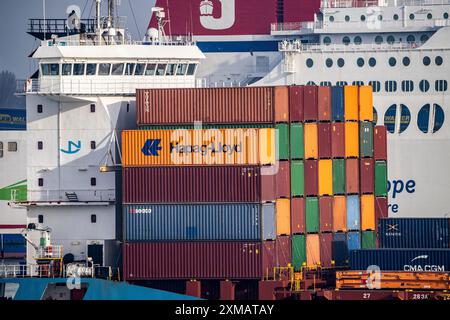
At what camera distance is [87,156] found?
137 feet

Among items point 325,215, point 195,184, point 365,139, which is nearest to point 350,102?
point 365,139

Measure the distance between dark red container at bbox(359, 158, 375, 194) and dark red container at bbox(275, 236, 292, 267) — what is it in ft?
14.7

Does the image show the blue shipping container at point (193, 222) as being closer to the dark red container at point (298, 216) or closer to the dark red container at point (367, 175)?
the dark red container at point (298, 216)

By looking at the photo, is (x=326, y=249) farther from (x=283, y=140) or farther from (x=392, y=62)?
(x=392, y=62)

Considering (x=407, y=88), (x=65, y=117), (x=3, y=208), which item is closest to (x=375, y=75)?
(x=407, y=88)

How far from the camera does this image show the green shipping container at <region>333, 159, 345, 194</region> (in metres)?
42.9

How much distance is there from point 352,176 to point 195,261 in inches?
279

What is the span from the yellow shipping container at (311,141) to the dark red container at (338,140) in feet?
2.89

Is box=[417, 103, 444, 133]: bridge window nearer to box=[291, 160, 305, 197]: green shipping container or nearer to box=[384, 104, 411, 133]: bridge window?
box=[384, 104, 411, 133]: bridge window

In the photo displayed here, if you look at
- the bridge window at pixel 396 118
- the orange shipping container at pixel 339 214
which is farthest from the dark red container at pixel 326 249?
the bridge window at pixel 396 118

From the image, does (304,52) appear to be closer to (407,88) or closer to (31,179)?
(407,88)

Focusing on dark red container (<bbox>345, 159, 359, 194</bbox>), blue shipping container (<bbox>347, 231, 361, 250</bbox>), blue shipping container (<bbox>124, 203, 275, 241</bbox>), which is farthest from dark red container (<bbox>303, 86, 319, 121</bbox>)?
blue shipping container (<bbox>124, 203, 275, 241</bbox>)

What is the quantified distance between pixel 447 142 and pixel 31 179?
74.8ft

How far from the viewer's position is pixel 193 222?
3897cm
